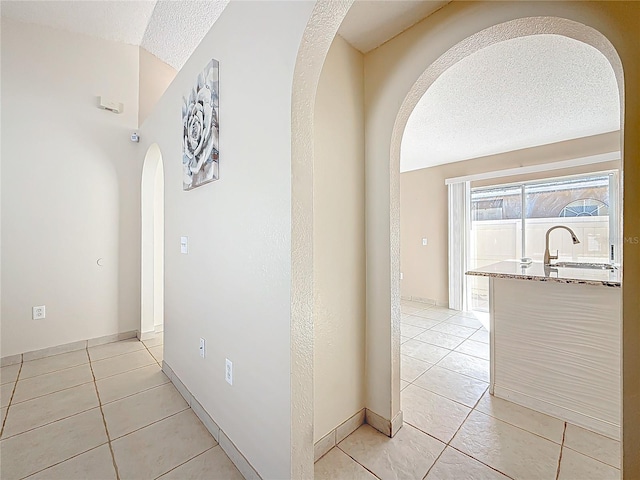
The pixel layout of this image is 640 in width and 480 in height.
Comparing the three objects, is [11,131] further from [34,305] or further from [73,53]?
[34,305]

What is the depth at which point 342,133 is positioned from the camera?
1601 mm

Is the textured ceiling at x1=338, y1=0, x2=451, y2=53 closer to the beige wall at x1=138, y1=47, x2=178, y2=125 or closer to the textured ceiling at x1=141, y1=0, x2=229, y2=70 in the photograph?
the textured ceiling at x1=141, y1=0, x2=229, y2=70

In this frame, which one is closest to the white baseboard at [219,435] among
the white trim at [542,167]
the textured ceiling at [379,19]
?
the textured ceiling at [379,19]

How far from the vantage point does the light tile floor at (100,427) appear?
138cm

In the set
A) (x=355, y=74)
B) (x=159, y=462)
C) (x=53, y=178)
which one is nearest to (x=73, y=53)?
(x=53, y=178)

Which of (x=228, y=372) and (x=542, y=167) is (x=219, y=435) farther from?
(x=542, y=167)

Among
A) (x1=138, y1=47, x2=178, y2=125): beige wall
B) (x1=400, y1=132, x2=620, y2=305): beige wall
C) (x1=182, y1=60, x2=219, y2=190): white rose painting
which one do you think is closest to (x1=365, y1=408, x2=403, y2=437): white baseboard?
(x1=182, y1=60, x2=219, y2=190): white rose painting

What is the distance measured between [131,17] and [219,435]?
364 centimetres

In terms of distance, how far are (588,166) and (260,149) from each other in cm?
427

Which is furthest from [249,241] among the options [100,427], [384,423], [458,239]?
[458,239]

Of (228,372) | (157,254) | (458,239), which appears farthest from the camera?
(458,239)

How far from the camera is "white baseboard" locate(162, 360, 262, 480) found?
1.31m

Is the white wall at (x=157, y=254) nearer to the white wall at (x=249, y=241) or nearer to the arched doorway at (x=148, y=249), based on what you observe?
the arched doorway at (x=148, y=249)

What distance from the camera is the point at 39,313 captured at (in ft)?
8.69
